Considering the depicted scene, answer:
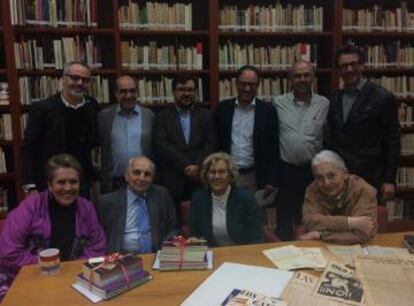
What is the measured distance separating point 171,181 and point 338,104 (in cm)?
134

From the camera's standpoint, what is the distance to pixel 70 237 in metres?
2.29

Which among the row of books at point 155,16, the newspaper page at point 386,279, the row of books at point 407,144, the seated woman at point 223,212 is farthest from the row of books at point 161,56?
the newspaper page at point 386,279

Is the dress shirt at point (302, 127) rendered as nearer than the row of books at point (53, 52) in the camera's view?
Yes

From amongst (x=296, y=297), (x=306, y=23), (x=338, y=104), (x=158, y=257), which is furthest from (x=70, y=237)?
(x=306, y=23)

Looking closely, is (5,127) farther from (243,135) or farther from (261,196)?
(261,196)

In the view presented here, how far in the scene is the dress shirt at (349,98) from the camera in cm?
302

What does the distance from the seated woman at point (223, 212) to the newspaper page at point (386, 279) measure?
79 centimetres

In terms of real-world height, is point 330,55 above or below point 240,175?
above

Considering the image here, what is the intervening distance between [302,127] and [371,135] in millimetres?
486

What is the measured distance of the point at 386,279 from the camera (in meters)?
1.70

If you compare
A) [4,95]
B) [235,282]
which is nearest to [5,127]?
[4,95]

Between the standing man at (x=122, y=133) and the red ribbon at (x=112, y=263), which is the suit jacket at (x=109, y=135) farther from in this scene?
the red ribbon at (x=112, y=263)

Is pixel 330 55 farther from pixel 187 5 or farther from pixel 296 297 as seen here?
pixel 296 297

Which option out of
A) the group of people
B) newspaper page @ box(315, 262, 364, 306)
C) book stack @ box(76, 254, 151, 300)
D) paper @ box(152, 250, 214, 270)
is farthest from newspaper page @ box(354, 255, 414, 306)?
book stack @ box(76, 254, 151, 300)
